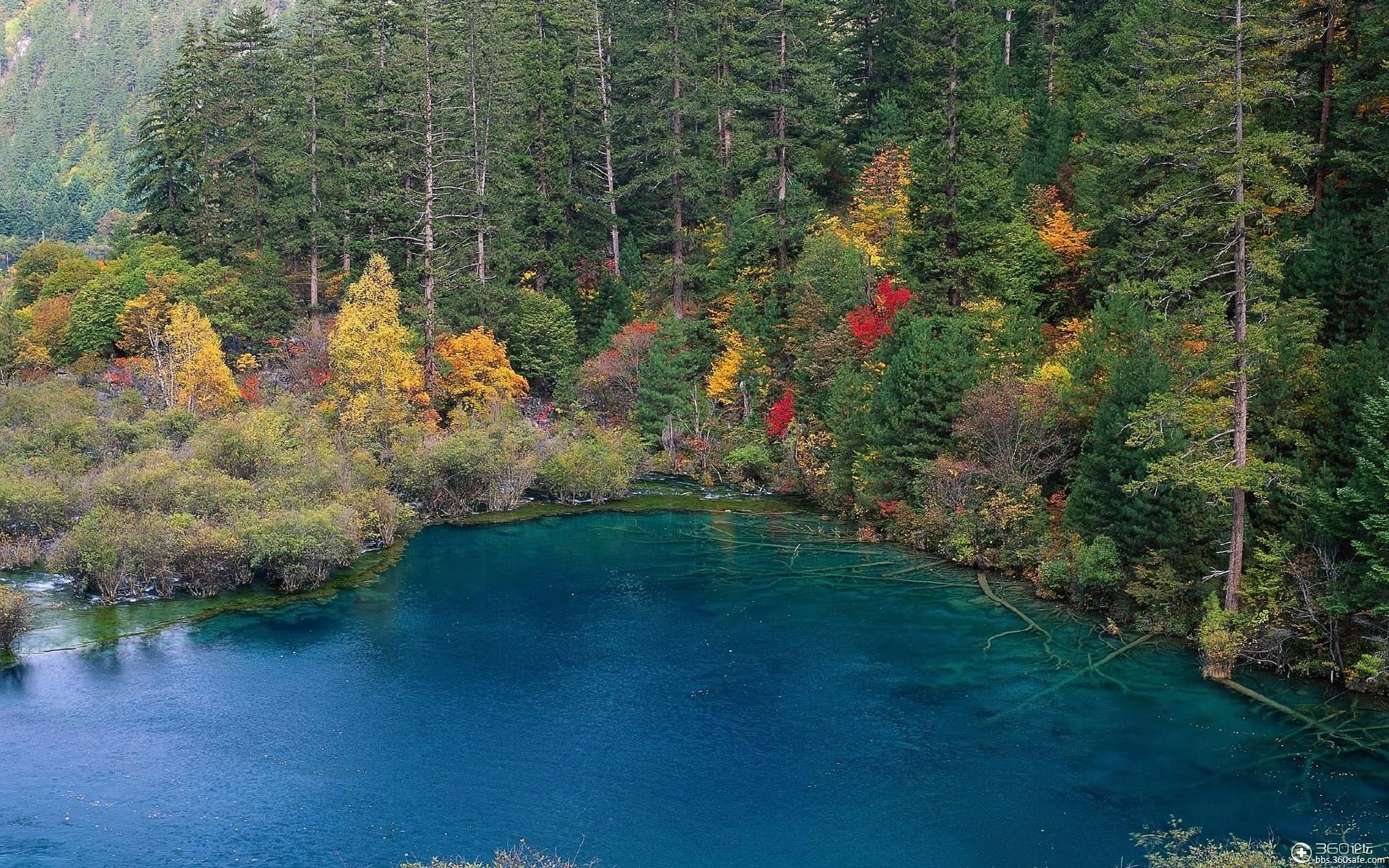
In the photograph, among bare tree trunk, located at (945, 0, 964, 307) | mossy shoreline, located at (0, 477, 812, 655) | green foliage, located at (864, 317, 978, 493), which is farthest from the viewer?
bare tree trunk, located at (945, 0, 964, 307)

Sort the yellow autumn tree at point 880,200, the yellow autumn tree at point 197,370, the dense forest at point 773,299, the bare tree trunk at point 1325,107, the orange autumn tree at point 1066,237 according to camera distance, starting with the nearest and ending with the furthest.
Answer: the dense forest at point 773,299, the bare tree trunk at point 1325,107, the orange autumn tree at point 1066,237, the yellow autumn tree at point 197,370, the yellow autumn tree at point 880,200

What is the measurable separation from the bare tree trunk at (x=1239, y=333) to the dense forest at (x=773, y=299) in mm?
115

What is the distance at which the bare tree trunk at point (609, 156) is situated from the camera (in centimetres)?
7000

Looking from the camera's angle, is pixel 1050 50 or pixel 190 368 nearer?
pixel 190 368

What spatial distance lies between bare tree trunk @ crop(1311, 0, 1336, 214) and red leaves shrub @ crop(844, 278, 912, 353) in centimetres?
1560

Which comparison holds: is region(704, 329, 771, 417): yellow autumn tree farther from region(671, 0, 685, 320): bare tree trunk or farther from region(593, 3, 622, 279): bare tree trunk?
region(593, 3, 622, 279): bare tree trunk

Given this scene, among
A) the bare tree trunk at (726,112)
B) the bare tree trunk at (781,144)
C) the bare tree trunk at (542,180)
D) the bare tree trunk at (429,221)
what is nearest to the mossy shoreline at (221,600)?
the bare tree trunk at (429,221)

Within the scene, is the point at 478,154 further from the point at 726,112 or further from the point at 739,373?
the point at 739,373

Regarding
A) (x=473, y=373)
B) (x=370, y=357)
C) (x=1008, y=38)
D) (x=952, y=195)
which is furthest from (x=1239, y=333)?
(x=1008, y=38)

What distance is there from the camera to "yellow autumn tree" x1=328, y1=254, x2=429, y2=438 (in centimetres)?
4928

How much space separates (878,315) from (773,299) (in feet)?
33.4

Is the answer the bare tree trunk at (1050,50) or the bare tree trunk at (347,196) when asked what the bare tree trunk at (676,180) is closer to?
the bare tree trunk at (347,196)

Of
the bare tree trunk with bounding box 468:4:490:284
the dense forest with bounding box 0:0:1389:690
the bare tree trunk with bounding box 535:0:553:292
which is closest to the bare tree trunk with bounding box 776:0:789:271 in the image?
the dense forest with bounding box 0:0:1389:690

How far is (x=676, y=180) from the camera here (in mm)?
65375
